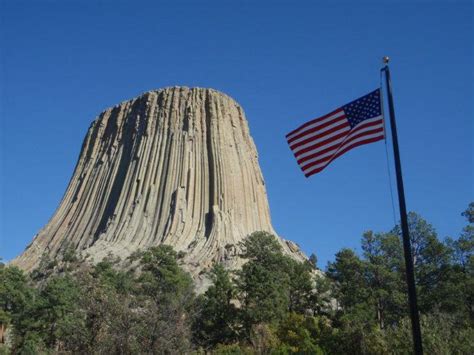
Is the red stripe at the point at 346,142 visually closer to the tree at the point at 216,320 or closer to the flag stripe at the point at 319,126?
the flag stripe at the point at 319,126

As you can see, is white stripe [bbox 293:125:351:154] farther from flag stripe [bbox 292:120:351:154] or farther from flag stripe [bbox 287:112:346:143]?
flag stripe [bbox 287:112:346:143]

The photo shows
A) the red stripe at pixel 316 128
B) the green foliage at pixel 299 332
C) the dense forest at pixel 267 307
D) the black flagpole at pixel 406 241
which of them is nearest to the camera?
the black flagpole at pixel 406 241

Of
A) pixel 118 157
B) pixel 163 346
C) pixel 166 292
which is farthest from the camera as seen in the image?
pixel 118 157

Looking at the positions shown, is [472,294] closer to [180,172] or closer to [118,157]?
[180,172]

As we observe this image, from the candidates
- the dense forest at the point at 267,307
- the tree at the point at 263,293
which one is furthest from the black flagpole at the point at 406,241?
the tree at the point at 263,293

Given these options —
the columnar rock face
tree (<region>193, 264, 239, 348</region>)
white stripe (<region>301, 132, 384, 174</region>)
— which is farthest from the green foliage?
the columnar rock face

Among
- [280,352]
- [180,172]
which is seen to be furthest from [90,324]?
[180,172]

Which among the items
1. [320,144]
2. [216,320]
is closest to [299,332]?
[216,320]

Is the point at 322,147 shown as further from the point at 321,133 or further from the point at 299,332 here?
the point at 299,332
